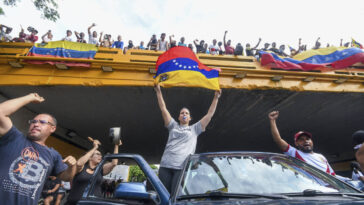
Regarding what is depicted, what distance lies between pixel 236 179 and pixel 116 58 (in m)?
4.67

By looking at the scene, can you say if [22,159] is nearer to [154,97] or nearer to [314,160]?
[314,160]

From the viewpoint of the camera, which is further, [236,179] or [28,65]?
[28,65]

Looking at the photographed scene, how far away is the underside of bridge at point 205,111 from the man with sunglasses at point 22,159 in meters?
3.46

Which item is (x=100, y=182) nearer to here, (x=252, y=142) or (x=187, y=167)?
(x=187, y=167)

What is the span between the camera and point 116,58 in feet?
17.4

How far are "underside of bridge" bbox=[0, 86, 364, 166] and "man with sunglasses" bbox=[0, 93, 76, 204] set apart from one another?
11.3 ft

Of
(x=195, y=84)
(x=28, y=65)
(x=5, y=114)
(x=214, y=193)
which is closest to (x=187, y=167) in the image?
(x=214, y=193)

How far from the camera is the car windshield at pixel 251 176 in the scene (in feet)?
4.95

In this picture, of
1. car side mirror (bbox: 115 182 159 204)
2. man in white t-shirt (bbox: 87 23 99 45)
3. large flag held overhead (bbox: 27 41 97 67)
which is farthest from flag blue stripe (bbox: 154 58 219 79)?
man in white t-shirt (bbox: 87 23 99 45)

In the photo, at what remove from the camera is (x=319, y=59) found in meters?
5.86

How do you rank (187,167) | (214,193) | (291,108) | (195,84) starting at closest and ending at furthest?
(214,193) < (187,167) < (195,84) < (291,108)

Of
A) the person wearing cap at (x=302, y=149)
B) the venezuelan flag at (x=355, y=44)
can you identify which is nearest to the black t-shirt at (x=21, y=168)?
the person wearing cap at (x=302, y=149)

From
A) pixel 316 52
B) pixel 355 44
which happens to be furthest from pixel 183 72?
pixel 355 44

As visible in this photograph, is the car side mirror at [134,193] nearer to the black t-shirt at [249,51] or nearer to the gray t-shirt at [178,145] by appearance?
the gray t-shirt at [178,145]
